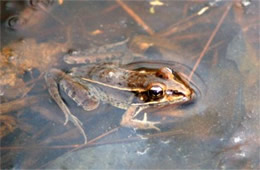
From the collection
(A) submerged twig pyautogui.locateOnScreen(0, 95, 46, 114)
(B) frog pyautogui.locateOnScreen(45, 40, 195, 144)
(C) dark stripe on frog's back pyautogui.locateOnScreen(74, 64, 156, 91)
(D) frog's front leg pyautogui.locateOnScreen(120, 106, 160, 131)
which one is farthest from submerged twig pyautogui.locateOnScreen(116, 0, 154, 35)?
(A) submerged twig pyautogui.locateOnScreen(0, 95, 46, 114)

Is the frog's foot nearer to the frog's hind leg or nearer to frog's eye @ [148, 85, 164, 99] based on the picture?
frog's eye @ [148, 85, 164, 99]

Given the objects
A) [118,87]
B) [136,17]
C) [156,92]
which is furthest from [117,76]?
[136,17]

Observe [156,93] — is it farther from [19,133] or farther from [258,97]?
[19,133]

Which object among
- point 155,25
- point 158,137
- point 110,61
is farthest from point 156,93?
point 155,25

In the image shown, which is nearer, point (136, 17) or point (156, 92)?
point (156, 92)

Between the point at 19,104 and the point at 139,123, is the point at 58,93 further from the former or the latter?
the point at 139,123

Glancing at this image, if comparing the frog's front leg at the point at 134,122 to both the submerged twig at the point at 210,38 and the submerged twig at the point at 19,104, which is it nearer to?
the submerged twig at the point at 210,38
